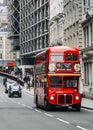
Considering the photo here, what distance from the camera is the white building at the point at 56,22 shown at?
7369 centimetres

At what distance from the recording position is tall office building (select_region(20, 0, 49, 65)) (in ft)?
332

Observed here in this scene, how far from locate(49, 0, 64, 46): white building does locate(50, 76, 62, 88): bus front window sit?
3819 cm

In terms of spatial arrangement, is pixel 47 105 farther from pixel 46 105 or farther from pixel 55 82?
pixel 55 82

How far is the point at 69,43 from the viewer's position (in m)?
63.2

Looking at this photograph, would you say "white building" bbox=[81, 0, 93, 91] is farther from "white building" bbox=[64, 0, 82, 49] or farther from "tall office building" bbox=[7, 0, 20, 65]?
"tall office building" bbox=[7, 0, 20, 65]

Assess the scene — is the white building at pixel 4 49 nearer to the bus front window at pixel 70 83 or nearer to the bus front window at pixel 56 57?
the bus front window at pixel 56 57

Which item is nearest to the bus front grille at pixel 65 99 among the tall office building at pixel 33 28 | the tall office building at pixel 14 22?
the tall office building at pixel 33 28

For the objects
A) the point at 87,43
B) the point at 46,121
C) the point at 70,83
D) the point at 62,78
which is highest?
the point at 87,43

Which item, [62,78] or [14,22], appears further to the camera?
[14,22]

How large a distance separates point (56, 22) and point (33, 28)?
34.3 m

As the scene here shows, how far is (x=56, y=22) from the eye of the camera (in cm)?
7900

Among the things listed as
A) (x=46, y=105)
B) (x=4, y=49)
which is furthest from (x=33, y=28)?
(x=46, y=105)

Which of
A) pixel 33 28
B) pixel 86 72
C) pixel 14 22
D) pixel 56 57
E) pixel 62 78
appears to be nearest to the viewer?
pixel 62 78

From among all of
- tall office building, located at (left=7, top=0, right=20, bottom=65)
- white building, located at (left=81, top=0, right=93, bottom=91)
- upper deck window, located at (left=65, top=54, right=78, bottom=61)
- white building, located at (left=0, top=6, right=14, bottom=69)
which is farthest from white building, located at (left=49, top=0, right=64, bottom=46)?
white building, located at (left=0, top=6, right=14, bottom=69)
